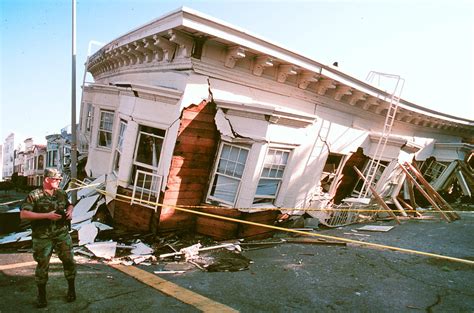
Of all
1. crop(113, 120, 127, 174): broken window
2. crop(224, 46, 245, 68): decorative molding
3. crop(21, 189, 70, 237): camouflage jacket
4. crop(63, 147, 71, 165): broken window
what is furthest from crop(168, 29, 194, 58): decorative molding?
crop(63, 147, 71, 165): broken window

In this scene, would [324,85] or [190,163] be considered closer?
[190,163]

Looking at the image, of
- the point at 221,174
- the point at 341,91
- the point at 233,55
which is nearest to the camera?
the point at 233,55

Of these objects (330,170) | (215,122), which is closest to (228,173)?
(215,122)

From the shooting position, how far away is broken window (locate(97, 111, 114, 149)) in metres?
10.9

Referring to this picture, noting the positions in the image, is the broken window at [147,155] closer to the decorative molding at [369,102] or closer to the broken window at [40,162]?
the decorative molding at [369,102]

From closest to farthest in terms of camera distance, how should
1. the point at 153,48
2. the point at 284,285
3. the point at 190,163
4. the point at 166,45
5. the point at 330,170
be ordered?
the point at 284,285 → the point at 190,163 → the point at 166,45 → the point at 153,48 → the point at 330,170

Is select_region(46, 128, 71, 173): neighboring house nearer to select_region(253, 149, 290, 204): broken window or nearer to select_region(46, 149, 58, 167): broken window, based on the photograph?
select_region(46, 149, 58, 167): broken window

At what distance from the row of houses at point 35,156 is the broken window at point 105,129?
3.09 m

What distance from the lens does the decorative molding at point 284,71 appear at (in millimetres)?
8141

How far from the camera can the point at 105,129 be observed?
1118 cm

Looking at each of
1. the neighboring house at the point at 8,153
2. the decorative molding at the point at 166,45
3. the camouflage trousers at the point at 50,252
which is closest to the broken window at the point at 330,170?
the decorative molding at the point at 166,45

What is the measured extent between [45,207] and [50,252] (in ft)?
1.93

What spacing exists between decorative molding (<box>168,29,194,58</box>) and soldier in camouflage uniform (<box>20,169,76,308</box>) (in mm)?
4247

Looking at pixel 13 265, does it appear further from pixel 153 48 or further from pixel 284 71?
pixel 284 71
